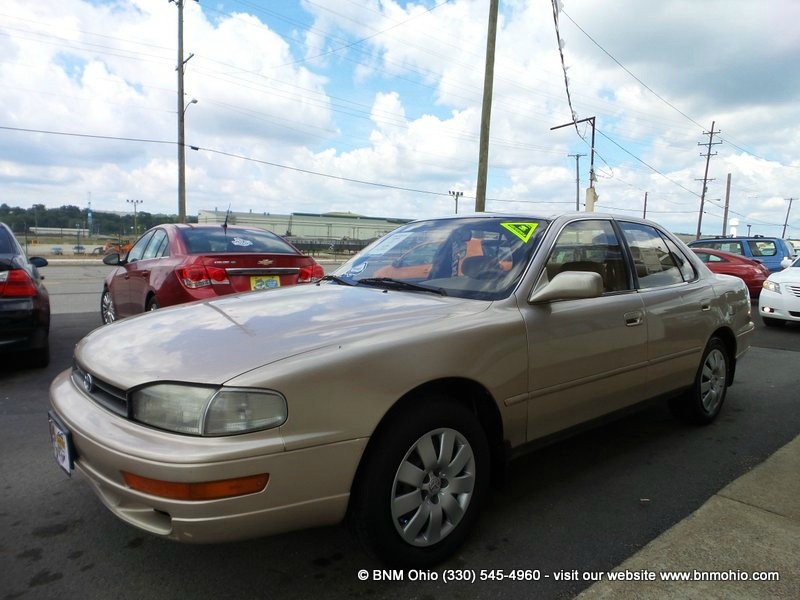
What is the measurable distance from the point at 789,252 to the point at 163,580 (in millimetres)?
16852

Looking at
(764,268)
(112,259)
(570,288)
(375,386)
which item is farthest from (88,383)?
(764,268)

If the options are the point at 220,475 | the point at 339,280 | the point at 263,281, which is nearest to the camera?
the point at 220,475

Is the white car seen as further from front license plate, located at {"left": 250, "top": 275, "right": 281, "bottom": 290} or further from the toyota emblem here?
the toyota emblem

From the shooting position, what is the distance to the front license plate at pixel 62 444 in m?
2.26

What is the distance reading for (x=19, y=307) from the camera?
200 inches

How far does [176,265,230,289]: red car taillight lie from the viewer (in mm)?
5465

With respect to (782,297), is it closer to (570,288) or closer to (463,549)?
(570,288)

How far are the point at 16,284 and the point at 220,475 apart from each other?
4.40 metres

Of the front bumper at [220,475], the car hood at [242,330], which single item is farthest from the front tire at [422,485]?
the car hood at [242,330]

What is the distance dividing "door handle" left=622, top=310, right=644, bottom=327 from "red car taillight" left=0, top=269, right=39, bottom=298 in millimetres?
5083

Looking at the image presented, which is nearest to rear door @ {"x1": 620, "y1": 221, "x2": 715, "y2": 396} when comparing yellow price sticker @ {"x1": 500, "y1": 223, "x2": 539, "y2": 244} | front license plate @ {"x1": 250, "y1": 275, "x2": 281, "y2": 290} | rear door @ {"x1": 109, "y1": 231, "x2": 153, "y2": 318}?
yellow price sticker @ {"x1": 500, "y1": 223, "x2": 539, "y2": 244}

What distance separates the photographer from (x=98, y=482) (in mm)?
2109

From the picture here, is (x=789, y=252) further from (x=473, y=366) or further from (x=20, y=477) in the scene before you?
(x=20, y=477)

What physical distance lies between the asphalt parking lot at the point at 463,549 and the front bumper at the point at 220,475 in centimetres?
39
